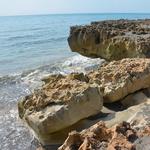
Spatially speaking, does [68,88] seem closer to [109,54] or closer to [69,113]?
[69,113]

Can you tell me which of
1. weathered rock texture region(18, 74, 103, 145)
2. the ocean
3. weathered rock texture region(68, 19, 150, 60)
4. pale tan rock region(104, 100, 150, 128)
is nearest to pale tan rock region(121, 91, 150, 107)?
pale tan rock region(104, 100, 150, 128)

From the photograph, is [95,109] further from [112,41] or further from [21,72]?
[21,72]

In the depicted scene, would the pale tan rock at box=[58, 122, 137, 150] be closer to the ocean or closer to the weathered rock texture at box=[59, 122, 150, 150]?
the weathered rock texture at box=[59, 122, 150, 150]

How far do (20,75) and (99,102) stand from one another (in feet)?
39.0

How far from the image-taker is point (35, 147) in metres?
8.45

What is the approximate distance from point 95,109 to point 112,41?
7838 millimetres

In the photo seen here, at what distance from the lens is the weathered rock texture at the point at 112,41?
13.9 metres

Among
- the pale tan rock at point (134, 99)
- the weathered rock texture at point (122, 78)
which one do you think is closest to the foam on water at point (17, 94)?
the weathered rock texture at point (122, 78)

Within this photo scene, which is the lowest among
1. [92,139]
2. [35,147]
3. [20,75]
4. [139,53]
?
[20,75]

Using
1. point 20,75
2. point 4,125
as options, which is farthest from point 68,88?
point 20,75

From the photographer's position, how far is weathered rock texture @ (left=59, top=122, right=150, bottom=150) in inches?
177

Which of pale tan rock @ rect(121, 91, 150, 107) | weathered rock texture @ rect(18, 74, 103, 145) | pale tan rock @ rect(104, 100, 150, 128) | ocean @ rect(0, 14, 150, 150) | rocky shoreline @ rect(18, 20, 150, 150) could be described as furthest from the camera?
ocean @ rect(0, 14, 150, 150)

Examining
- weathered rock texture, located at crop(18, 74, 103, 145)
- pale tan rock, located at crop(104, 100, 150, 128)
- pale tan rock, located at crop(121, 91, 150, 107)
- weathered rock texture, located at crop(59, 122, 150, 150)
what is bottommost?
pale tan rock, located at crop(121, 91, 150, 107)

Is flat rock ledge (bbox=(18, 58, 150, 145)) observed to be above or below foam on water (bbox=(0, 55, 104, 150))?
above
